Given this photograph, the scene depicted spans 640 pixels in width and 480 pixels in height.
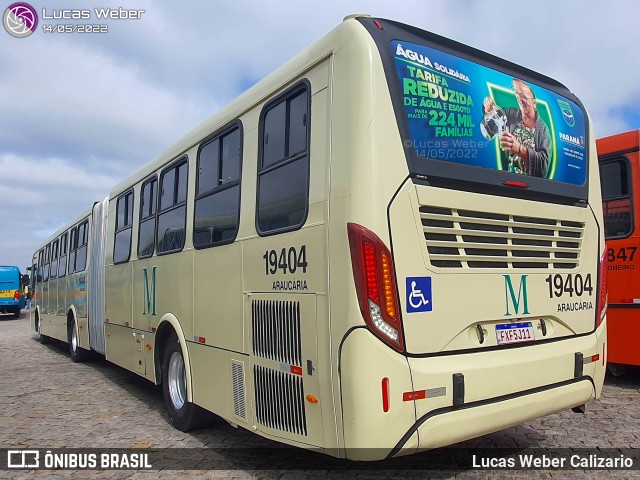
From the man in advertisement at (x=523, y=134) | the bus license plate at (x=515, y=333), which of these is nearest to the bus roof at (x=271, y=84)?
the man in advertisement at (x=523, y=134)

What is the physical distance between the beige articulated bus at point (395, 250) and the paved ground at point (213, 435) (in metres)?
0.49

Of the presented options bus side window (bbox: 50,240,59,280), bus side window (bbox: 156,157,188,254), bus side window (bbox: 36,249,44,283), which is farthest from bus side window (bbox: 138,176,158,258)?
bus side window (bbox: 36,249,44,283)

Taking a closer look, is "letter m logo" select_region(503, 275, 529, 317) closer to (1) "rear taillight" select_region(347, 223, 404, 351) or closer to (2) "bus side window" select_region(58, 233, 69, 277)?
(1) "rear taillight" select_region(347, 223, 404, 351)

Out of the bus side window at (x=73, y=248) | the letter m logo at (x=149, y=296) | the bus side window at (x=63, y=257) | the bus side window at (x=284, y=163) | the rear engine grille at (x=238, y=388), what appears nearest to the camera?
the bus side window at (x=284, y=163)

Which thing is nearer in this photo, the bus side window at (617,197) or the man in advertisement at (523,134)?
the man in advertisement at (523,134)

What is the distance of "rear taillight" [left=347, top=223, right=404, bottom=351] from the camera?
3.12 m

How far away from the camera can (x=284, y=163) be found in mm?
3895

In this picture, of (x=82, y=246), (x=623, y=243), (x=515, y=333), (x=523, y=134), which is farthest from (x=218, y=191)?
(x=82, y=246)

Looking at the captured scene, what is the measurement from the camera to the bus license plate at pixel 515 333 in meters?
3.74

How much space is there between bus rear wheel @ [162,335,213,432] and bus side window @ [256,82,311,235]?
234cm

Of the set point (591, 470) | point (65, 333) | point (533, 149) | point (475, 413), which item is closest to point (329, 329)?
point (475, 413)

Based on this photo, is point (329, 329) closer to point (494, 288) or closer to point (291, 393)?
point (291, 393)

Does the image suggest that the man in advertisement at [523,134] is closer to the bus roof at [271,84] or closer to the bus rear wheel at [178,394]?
the bus roof at [271,84]

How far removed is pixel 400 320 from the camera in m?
3.20
